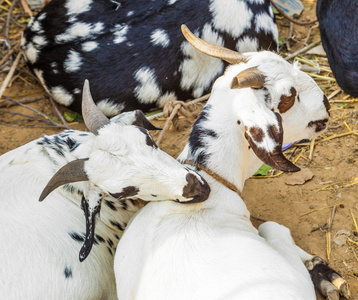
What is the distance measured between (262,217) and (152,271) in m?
1.38

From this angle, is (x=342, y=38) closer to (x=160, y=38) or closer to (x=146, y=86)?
(x=160, y=38)

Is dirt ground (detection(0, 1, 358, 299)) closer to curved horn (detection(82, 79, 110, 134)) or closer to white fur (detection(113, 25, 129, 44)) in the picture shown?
white fur (detection(113, 25, 129, 44))

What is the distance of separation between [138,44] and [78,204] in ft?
6.16

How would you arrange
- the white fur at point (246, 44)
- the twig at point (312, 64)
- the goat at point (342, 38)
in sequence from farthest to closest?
the twig at point (312, 64) < the white fur at point (246, 44) < the goat at point (342, 38)

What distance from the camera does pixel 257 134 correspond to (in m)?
2.90

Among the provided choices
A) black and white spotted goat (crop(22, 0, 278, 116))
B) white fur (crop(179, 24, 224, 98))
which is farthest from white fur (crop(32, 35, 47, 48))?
white fur (crop(179, 24, 224, 98))

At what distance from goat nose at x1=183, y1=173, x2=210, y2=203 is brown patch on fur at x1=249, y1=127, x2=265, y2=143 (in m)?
0.39

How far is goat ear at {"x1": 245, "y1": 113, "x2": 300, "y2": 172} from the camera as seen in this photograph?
284 centimetres

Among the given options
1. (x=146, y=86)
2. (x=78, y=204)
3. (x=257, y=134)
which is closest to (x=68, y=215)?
(x=78, y=204)

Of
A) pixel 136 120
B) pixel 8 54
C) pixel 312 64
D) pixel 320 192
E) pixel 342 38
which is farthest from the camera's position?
pixel 8 54

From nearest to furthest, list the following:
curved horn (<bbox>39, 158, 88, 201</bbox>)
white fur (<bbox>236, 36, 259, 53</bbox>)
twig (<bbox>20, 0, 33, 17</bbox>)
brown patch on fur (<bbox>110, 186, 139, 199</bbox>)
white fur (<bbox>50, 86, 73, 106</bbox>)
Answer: curved horn (<bbox>39, 158, 88, 201</bbox>) → brown patch on fur (<bbox>110, 186, 139, 199</bbox>) → white fur (<bbox>236, 36, 259, 53</bbox>) → white fur (<bbox>50, 86, 73, 106</bbox>) → twig (<bbox>20, 0, 33, 17</bbox>)

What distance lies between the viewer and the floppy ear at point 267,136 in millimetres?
2844

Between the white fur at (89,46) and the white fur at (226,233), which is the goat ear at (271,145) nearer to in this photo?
the white fur at (226,233)

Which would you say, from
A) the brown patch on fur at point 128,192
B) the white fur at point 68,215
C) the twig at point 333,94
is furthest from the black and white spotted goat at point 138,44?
the brown patch on fur at point 128,192
